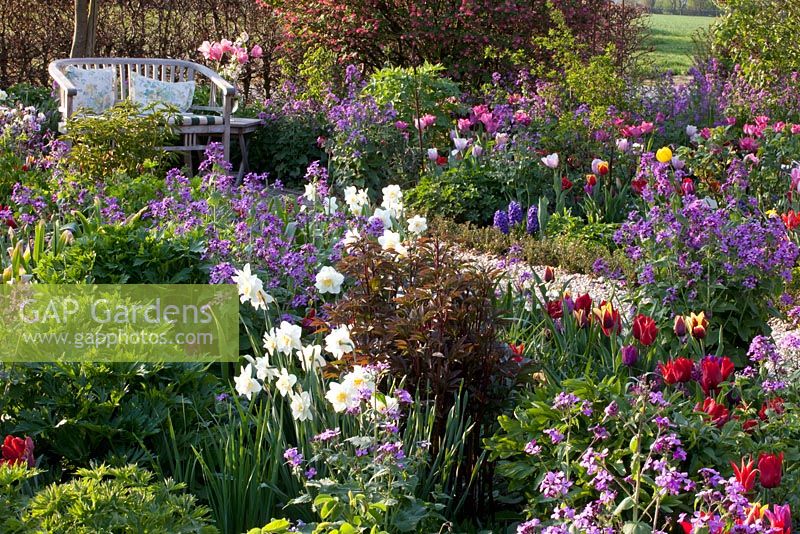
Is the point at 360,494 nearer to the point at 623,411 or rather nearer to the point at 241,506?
the point at 241,506

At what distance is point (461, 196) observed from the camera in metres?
6.84

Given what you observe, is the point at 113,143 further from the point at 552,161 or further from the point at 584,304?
the point at 584,304

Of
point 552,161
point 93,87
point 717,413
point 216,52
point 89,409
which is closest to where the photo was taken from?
point 717,413

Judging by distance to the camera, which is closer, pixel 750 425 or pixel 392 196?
pixel 750 425

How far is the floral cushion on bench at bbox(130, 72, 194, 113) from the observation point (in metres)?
8.63

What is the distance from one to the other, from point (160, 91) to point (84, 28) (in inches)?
87.3

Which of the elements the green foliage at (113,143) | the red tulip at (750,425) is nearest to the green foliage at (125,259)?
the red tulip at (750,425)

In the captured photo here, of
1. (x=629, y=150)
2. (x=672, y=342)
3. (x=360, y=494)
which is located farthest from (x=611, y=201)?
(x=360, y=494)

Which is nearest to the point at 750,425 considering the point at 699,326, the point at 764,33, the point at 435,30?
the point at 699,326

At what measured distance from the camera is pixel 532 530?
2.13 meters

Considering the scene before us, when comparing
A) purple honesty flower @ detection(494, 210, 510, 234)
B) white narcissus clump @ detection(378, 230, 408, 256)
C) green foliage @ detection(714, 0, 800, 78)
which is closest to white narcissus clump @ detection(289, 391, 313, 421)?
white narcissus clump @ detection(378, 230, 408, 256)

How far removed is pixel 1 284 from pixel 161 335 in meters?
0.89

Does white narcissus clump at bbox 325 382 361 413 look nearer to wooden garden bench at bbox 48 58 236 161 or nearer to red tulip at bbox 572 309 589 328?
red tulip at bbox 572 309 589 328

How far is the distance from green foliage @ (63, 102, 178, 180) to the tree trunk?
400cm
